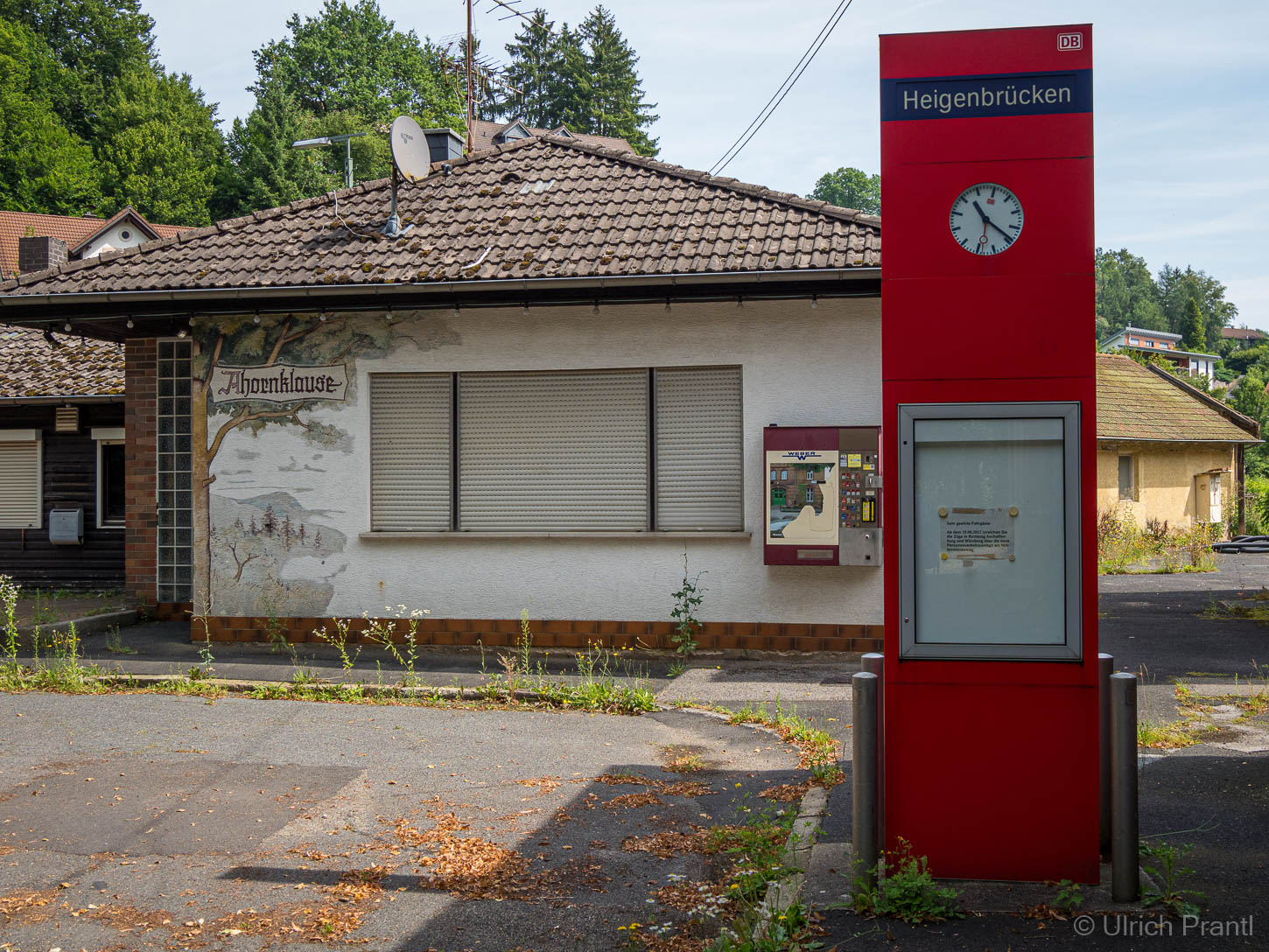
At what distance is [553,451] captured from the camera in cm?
1117

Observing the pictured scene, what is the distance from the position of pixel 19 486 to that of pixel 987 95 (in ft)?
57.8

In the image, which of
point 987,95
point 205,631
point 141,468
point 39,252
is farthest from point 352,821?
point 39,252

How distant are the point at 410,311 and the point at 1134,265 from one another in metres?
156

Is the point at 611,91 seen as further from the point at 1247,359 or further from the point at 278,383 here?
the point at 1247,359

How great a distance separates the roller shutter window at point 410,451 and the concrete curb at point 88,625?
351cm

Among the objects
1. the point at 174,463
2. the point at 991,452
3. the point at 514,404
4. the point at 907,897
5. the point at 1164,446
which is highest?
the point at 1164,446

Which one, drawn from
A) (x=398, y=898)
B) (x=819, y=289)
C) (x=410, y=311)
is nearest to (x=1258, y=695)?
(x=819, y=289)

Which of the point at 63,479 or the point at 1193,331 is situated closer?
the point at 63,479

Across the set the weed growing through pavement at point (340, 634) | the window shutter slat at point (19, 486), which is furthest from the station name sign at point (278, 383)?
the window shutter slat at point (19, 486)

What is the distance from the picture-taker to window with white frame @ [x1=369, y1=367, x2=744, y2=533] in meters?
10.9

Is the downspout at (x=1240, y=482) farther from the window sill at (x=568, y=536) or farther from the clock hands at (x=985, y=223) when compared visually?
the clock hands at (x=985, y=223)

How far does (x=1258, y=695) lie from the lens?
877cm

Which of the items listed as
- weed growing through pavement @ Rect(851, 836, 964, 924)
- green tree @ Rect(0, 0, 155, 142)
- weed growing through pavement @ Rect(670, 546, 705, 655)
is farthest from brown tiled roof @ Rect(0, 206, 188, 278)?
weed growing through pavement @ Rect(851, 836, 964, 924)

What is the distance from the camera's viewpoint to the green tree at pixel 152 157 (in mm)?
52062
